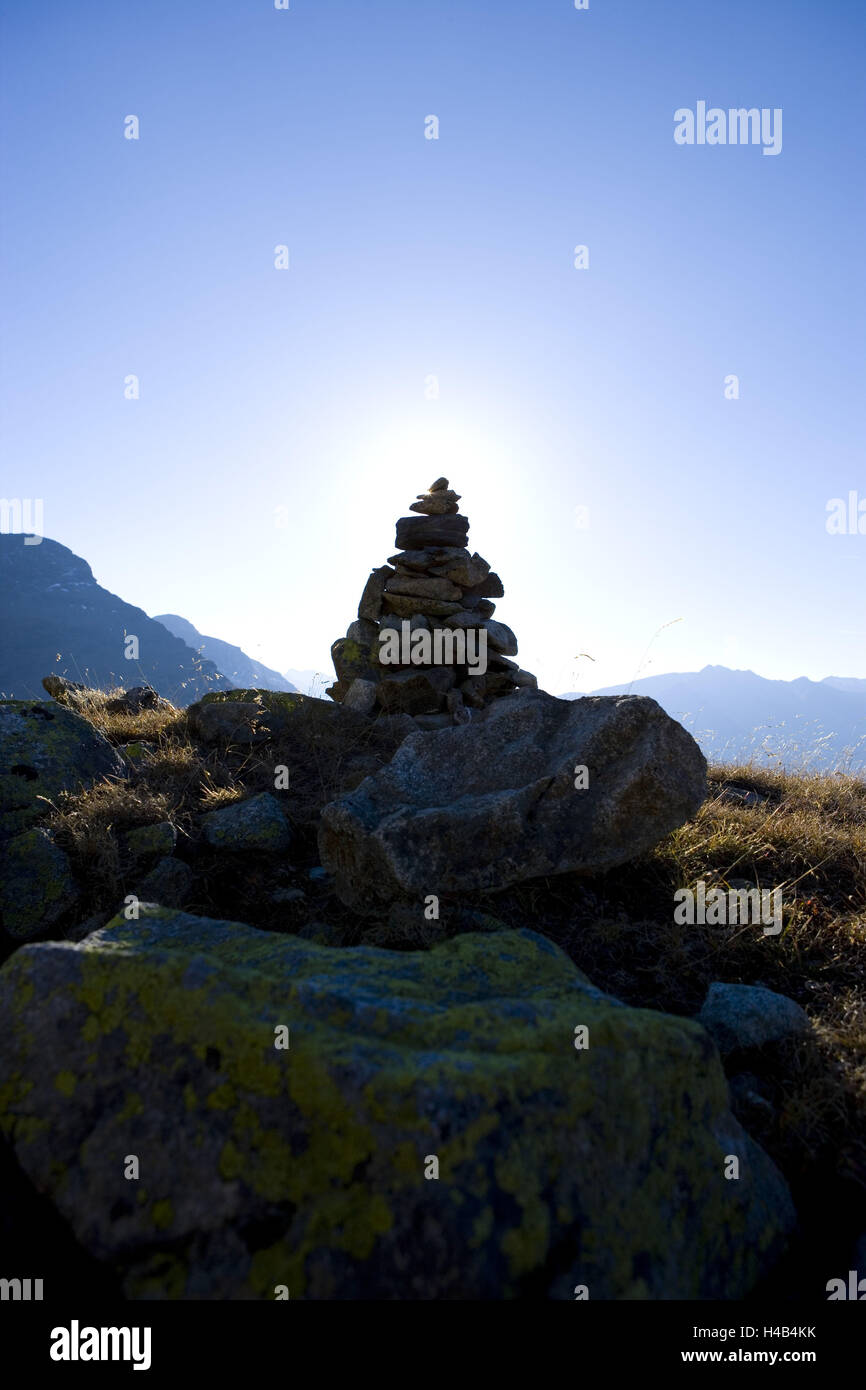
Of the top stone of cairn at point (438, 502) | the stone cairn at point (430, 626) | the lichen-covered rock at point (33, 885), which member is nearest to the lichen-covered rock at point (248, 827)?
the lichen-covered rock at point (33, 885)

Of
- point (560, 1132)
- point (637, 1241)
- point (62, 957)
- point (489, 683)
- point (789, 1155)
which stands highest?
point (489, 683)

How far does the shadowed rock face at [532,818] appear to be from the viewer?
479cm

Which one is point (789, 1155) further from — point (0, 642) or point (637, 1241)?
point (0, 642)

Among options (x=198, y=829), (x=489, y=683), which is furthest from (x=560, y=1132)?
(x=489, y=683)

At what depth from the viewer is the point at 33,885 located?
193 inches

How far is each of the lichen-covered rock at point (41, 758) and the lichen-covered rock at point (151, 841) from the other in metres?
0.93

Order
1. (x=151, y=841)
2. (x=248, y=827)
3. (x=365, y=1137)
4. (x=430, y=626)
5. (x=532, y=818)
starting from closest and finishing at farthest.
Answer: (x=365, y=1137)
(x=532, y=818)
(x=151, y=841)
(x=248, y=827)
(x=430, y=626)

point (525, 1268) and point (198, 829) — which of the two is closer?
point (525, 1268)

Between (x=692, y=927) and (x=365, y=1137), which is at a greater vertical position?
(x=365, y=1137)

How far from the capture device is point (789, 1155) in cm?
302

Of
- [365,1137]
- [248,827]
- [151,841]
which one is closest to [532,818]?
[248,827]

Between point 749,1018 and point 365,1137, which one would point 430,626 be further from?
point 365,1137

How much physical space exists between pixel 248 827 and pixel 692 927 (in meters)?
3.45
